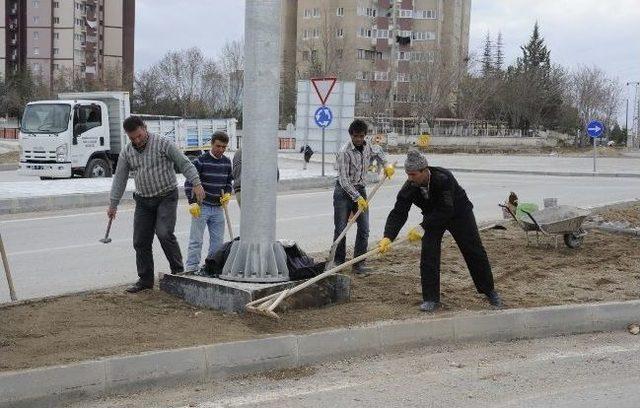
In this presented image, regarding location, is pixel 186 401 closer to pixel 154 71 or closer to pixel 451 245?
pixel 451 245

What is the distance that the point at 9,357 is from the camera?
4.93 m

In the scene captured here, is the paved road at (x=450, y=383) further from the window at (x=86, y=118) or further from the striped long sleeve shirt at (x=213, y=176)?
the window at (x=86, y=118)

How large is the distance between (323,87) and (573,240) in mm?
12616

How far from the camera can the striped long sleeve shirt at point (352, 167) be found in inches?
316

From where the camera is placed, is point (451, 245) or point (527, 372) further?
point (451, 245)

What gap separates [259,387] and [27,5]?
92.2m

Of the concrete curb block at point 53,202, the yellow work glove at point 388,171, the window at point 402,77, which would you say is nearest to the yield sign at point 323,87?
the concrete curb block at point 53,202

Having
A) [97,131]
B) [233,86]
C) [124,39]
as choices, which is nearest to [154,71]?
[233,86]

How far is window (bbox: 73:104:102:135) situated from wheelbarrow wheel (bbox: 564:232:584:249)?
49.0ft

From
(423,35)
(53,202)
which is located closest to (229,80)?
(423,35)

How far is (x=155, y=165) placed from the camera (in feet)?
22.9

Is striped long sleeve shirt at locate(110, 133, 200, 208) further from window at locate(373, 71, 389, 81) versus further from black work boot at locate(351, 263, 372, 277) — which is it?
window at locate(373, 71, 389, 81)

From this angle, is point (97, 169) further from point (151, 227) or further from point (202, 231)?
point (151, 227)

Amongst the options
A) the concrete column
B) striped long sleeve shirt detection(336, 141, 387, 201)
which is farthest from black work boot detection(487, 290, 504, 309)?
striped long sleeve shirt detection(336, 141, 387, 201)
